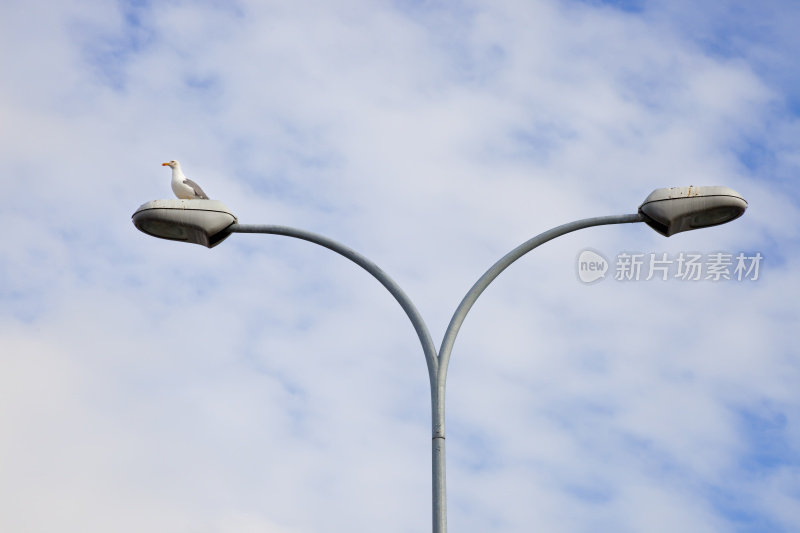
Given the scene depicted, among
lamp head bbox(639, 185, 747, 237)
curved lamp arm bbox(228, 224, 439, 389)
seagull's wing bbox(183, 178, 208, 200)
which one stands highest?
seagull's wing bbox(183, 178, 208, 200)

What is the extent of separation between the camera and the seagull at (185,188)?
420 inches

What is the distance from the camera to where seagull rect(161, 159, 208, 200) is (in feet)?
35.0

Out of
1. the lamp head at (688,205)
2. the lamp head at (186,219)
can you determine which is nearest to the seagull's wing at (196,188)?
the lamp head at (186,219)

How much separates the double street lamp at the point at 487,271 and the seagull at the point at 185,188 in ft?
5.22

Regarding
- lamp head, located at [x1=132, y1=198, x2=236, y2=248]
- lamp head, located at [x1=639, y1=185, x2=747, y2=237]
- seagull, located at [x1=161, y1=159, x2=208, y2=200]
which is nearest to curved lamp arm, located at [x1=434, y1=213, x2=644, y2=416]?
lamp head, located at [x1=639, y1=185, x2=747, y2=237]

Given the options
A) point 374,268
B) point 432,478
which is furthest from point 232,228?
point 432,478

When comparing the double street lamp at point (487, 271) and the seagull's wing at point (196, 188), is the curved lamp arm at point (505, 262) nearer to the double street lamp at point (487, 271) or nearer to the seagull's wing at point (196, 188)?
the double street lamp at point (487, 271)

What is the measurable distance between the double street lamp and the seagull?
62.7 inches

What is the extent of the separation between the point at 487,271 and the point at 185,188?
352 cm

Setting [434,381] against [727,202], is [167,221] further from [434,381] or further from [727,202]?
[727,202]

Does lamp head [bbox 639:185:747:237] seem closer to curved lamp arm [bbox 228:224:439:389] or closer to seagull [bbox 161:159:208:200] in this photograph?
curved lamp arm [bbox 228:224:439:389]

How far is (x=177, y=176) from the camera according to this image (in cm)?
1102

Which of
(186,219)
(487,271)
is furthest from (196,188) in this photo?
(487,271)

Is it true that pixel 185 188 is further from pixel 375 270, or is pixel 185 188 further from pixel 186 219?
pixel 375 270
